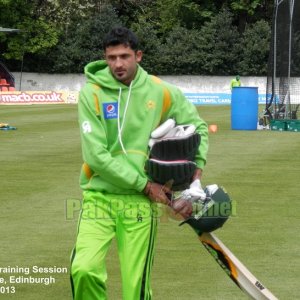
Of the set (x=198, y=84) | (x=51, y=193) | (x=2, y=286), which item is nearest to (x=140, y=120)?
(x=2, y=286)

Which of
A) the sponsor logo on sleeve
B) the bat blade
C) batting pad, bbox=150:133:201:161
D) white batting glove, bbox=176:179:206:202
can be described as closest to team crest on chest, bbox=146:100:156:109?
batting pad, bbox=150:133:201:161

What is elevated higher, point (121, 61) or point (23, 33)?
point (121, 61)

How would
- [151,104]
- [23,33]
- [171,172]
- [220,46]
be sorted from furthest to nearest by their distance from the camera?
[220,46] → [23,33] → [151,104] → [171,172]

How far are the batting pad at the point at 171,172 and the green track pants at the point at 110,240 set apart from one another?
216 mm

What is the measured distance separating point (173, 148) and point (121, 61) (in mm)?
670

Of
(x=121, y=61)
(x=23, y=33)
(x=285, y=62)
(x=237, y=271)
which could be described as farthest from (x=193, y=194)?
(x=23, y=33)

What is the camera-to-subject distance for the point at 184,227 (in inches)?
452

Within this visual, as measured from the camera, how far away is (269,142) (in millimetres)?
23891

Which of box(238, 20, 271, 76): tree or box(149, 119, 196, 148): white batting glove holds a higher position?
box(149, 119, 196, 148): white batting glove

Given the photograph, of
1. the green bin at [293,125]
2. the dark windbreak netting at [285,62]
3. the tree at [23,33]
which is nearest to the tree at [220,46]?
the tree at [23,33]

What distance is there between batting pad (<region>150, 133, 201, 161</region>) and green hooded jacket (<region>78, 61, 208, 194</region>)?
148 mm

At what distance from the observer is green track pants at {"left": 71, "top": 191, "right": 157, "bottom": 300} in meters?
6.09
